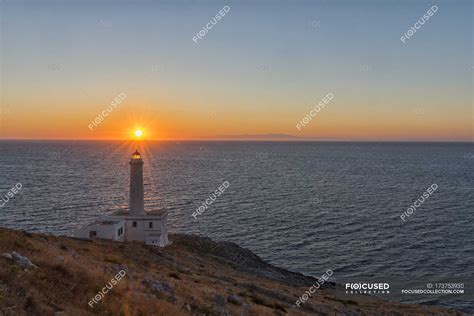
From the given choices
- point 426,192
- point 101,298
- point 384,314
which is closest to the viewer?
point 101,298

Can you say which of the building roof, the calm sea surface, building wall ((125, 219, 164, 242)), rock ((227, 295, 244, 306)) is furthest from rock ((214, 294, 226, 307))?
the calm sea surface

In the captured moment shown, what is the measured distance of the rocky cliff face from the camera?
13625 mm

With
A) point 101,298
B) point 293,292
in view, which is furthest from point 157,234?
point 101,298

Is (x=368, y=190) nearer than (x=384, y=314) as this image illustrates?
No

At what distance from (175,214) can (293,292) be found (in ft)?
151

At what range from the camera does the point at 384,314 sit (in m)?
30.7

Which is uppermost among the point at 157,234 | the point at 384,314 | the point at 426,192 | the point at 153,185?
the point at 153,185

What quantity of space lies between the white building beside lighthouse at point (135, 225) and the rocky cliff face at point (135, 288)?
259cm

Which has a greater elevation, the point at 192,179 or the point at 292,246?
the point at 192,179

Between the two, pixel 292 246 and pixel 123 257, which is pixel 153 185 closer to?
pixel 292 246

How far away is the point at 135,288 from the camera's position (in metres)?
19.2

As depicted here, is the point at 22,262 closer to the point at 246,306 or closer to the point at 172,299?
the point at 172,299

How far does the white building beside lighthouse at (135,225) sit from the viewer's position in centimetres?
4234

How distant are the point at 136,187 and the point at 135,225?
4226mm
